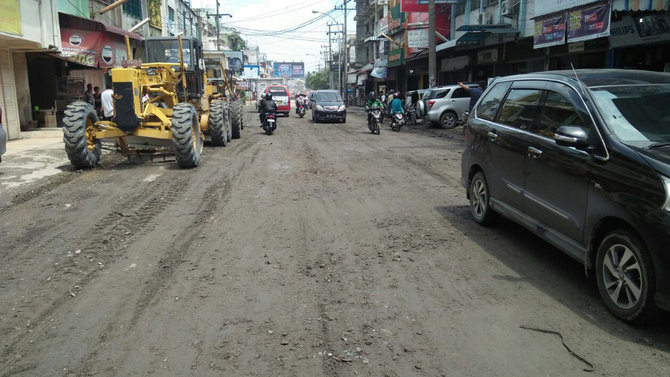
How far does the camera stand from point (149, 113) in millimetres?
11297

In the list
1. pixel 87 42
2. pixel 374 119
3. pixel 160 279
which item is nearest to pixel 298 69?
pixel 87 42

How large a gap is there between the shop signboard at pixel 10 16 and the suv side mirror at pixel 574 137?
576 inches

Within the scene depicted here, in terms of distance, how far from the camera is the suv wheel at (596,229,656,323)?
369cm

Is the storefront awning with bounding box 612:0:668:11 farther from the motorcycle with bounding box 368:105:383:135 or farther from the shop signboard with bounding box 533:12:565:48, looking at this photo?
the motorcycle with bounding box 368:105:383:135

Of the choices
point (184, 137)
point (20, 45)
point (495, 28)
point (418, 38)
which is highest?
point (418, 38)

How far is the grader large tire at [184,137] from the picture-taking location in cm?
1091

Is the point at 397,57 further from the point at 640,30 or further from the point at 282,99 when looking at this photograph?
the point at 640,30

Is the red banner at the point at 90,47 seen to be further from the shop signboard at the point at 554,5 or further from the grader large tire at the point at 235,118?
the shop signboard at the point at 554,5

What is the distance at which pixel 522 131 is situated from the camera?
5617mm

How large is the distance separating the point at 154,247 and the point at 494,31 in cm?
1950

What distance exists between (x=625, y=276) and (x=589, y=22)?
45.7ft

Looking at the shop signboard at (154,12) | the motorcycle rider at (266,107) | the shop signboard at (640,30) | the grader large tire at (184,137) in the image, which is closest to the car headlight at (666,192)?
the grader large tire at (184,137)

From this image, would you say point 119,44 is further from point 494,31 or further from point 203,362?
point 203,362

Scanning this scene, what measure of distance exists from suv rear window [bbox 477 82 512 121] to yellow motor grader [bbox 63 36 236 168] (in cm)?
637
